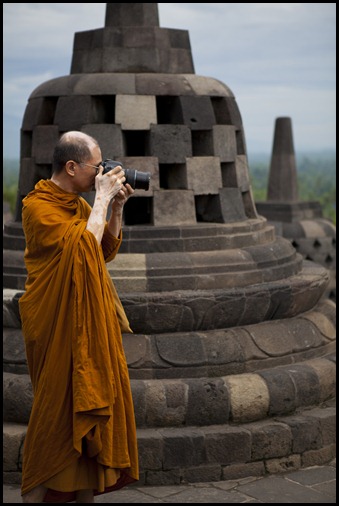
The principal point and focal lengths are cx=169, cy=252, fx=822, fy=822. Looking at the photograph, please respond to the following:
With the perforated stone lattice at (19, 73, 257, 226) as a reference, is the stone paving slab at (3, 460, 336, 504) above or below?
below

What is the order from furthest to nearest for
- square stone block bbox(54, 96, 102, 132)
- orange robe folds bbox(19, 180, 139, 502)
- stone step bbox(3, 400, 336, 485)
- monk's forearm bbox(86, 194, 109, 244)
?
1. square stone block bbox(54, 96, 102, 132)
2. stone step bbox(3, 400, 336, 485)
3. monk's forearm bbox(86, 194, 109, 244)
4. orange robe folds bbox(19, 180, 139, 502)

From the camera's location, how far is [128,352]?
601cm

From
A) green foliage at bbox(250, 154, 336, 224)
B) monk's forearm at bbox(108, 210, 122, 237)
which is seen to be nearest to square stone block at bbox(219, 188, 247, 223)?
monk's forearm at bbox(108, 210, 122, 237)

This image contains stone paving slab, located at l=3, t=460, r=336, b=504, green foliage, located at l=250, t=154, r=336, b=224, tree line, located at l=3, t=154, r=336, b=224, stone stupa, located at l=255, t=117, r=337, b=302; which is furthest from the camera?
tree line, located at l=3, t=154, r=336, b=224

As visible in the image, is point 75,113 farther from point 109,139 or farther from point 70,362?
point 70,362

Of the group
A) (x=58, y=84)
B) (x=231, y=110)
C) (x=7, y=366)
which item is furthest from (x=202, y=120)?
(x=7, y=366)

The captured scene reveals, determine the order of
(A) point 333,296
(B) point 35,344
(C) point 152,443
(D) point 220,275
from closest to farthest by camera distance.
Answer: (B) point 35,344, (C) point 152,443, (D) point 220,275, (A) point 333,296

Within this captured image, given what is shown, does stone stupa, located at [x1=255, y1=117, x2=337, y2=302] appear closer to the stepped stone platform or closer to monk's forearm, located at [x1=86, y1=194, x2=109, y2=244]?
the stepped stone platform

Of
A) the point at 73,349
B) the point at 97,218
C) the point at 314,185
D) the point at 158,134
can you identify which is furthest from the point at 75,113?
Answer: the point at 314,185

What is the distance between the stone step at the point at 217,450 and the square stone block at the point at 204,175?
2044mm

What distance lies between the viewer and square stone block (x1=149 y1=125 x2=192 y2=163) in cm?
677

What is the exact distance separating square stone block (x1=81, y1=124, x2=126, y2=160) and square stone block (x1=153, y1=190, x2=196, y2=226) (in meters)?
0.46

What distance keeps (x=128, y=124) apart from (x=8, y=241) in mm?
1430

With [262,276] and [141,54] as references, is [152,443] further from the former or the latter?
[141,54]
